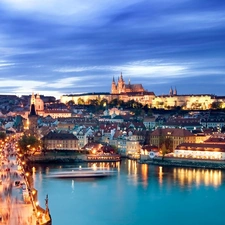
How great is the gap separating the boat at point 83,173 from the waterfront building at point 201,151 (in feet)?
10.3

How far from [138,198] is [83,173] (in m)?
3.76

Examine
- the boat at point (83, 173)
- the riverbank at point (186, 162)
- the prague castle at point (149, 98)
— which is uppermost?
the prague castle at point (149, 98)

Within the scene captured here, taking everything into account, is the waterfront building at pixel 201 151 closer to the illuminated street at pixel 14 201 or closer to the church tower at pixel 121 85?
the illuminated street at pixel 14 201

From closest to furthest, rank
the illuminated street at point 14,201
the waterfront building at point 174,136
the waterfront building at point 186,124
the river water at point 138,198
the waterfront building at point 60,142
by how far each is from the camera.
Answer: the illuminated street at point 14,201
the river water at point 138,198
the waterfront building at point 174,136
the waterfront building at point 60,142
the waterfront building at point 186,124

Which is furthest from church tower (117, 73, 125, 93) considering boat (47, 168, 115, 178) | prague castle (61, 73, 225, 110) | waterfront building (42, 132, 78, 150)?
boat (47, 168, 115, 178)

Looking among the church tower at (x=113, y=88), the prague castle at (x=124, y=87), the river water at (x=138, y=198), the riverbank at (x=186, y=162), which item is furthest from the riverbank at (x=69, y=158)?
the church tower at (x=113, y=88)

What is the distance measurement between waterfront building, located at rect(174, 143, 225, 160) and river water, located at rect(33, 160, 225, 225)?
6.76 feet

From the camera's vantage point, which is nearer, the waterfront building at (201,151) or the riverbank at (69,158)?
the waterfront building at (201,151)

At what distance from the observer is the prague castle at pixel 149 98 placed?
131 ft

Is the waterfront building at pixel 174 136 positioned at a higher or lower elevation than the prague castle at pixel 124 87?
lower

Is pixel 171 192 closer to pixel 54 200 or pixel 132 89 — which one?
pixel 54 200

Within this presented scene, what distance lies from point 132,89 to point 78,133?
25870 millimetres

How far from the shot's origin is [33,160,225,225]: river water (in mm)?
8945

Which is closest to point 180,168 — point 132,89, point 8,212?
point 8,212
